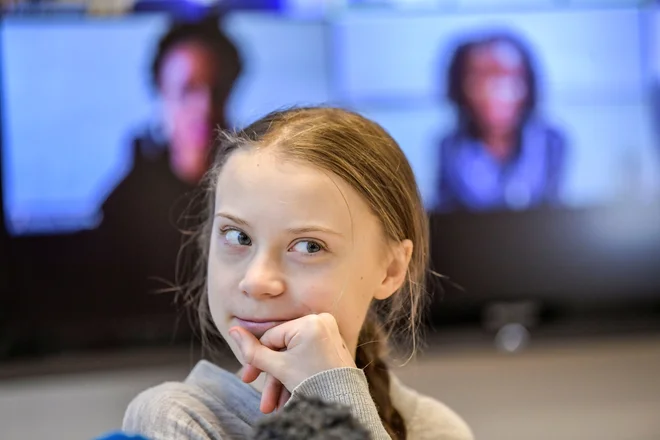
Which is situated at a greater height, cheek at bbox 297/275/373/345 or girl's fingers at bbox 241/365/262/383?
cheek at bbox 297/275/373/345

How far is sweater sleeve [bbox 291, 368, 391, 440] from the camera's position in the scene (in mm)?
764

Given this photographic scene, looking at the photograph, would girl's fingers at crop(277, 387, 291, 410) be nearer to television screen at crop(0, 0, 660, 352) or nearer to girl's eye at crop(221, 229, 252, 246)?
girl's eye at crop(221, 229, 252, 246)

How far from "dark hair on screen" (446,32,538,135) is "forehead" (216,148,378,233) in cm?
104

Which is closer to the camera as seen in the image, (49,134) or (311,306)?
(311,306)

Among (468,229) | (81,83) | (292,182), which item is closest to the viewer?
(292,182)

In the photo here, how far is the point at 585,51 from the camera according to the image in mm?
1859

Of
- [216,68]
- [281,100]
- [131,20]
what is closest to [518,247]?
[281,100]

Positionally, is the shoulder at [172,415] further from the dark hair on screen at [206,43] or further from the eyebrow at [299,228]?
the dark hair on screen at [206,43]

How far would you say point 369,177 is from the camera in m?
0.86

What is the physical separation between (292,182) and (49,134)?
3.62 ft

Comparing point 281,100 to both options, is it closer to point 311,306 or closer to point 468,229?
point 468,229

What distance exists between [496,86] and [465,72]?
0.25ft

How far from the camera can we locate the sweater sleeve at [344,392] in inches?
30.1

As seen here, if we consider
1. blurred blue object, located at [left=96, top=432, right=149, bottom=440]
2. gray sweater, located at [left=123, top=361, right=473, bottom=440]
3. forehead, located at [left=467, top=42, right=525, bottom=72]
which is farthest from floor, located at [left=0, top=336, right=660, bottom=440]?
blurred blue object, located at [left=96, top=432, right=149, bottom=440]
